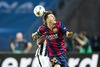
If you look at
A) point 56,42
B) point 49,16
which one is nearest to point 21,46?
point 56,42

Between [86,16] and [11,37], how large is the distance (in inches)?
230

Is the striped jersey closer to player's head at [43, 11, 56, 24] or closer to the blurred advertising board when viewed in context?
player's head at [43, 11, 56, 24]

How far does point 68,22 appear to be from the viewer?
2847cm

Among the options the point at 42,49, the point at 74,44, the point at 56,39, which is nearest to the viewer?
the point at 56,39

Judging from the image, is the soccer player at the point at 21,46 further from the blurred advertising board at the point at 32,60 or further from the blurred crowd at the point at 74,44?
the blurred advertising board at the point at 32,60

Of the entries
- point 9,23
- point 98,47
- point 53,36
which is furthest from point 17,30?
point 53,36

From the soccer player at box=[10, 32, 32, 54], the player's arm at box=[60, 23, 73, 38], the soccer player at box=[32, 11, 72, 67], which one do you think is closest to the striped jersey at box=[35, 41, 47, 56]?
the soccer player at box=[32, 11, 72, 67]

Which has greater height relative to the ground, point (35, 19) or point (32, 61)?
point (35, 19)

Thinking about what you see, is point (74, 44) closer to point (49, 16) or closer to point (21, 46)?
point (21, 46)

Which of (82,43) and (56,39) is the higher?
(82,43)

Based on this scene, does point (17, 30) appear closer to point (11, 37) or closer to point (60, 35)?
point (11, 37)

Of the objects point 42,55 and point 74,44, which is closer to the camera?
point 42,55

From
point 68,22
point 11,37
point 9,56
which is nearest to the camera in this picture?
point 9,56

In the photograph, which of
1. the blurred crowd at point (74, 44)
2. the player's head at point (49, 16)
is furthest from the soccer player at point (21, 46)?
the player's head at point (49, 16)
